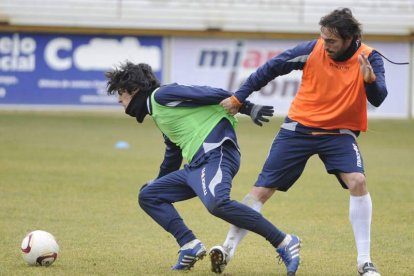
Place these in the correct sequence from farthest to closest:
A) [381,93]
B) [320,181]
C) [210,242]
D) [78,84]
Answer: [78,84]
[320,181]
[210,242]
[381,93]

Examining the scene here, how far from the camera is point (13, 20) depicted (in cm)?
2692

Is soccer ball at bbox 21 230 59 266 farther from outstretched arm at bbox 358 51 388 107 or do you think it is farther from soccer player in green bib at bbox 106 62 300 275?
outstretched arm at bbox 358 51 388 107

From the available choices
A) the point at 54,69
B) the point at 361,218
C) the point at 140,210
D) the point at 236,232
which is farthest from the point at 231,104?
the point at 54,69

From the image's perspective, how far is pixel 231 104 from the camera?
24.0 feet

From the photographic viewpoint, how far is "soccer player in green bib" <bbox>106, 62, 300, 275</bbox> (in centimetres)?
733

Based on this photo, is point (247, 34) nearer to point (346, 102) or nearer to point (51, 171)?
point (51, 171)

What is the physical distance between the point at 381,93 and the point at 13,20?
69.7 feet

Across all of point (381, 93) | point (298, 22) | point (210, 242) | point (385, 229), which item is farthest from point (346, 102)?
point (298, 22)

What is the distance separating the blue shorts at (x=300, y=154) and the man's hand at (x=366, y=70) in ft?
2.19

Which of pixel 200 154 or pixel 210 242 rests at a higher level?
pixel 200 154

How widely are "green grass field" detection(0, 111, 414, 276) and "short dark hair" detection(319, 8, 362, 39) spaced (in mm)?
1950

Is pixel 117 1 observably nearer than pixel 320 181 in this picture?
No

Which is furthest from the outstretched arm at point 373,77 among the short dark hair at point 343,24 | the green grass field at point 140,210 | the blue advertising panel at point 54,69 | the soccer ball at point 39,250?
the blue advertising panel at point 54,69

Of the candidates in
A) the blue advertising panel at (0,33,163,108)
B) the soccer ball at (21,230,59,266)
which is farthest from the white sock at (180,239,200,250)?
the blue advertising panel at (0,33,163,108)
